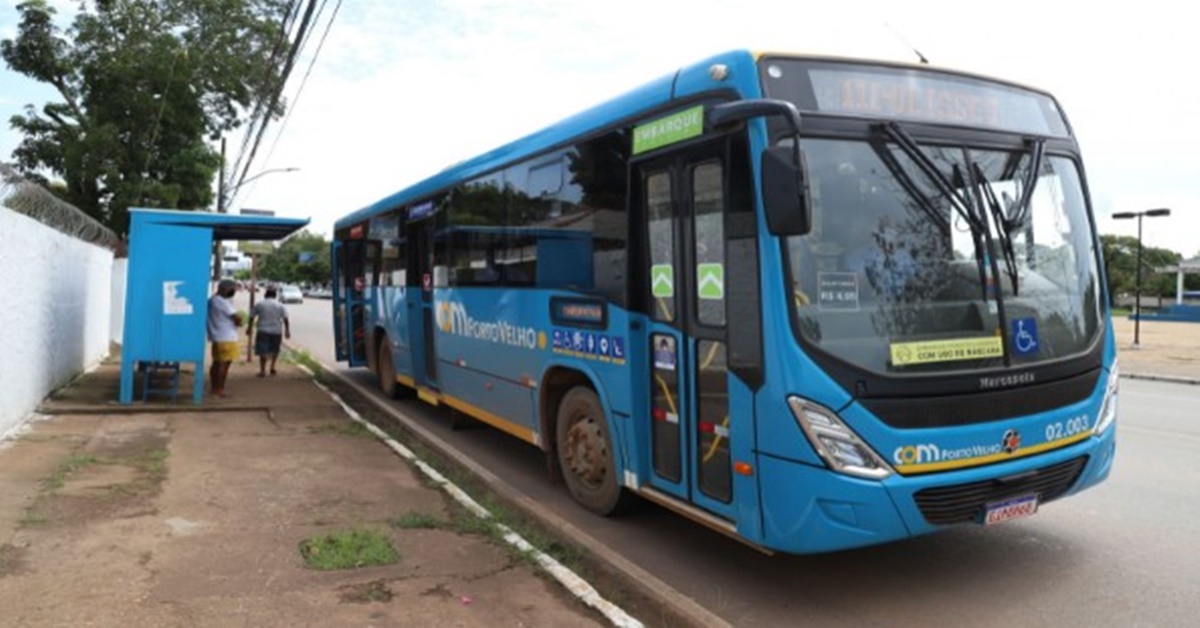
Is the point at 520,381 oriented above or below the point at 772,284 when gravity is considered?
below

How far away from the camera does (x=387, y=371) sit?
488 inches

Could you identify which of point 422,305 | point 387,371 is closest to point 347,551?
point 422,305

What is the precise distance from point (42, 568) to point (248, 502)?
1654 millimetres

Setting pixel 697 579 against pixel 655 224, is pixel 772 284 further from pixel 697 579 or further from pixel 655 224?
pixel 697 579

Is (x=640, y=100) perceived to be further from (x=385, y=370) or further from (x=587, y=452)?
(x=385, y=370)

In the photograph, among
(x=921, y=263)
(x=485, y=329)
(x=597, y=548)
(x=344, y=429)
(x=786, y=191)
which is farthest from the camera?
(x=344, y=429)

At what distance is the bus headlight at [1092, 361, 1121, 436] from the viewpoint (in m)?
4.85

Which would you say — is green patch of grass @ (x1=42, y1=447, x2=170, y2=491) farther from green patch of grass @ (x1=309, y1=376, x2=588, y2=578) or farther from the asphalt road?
the asphalt road

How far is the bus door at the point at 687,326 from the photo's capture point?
→ 4.73 meters

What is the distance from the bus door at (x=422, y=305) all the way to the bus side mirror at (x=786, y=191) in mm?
6300

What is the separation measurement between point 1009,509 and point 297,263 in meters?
120

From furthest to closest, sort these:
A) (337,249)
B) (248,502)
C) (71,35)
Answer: (71,35) < (337,249) < (248,502)


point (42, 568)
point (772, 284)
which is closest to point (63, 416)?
point (42, 568)

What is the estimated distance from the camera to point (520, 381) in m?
7.23
